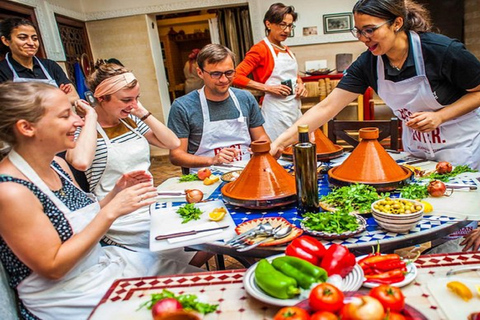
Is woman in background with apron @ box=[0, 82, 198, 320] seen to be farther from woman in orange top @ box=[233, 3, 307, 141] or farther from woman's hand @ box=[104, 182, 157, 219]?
woman in orange top @ box=[233, 3, 307, 141]

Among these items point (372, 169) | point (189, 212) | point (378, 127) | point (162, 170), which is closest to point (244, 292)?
point (189, 212)

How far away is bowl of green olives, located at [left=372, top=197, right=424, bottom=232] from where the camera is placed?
118 cm

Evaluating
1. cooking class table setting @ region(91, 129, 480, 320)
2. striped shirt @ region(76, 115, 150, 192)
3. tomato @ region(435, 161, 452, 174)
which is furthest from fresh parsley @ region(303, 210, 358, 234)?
striped shirt @ region(76, 115, 150, 192)

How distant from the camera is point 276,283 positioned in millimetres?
899

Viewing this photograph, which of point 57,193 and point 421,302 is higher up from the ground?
point 57,193

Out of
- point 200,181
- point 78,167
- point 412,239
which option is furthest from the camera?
point 200,181

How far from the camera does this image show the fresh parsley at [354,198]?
4.59 ft

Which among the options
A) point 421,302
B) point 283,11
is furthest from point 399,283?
point 283,11

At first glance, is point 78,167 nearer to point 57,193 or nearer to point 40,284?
point 57,193

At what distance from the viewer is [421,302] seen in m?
0.90

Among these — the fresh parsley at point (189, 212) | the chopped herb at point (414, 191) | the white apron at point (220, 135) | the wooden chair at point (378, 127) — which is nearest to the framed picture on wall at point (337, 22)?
the wooden chair at point (378, 127)

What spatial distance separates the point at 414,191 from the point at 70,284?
1442mm

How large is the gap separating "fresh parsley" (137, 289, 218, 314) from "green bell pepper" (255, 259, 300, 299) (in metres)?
0.15

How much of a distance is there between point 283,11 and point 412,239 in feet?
9.60
